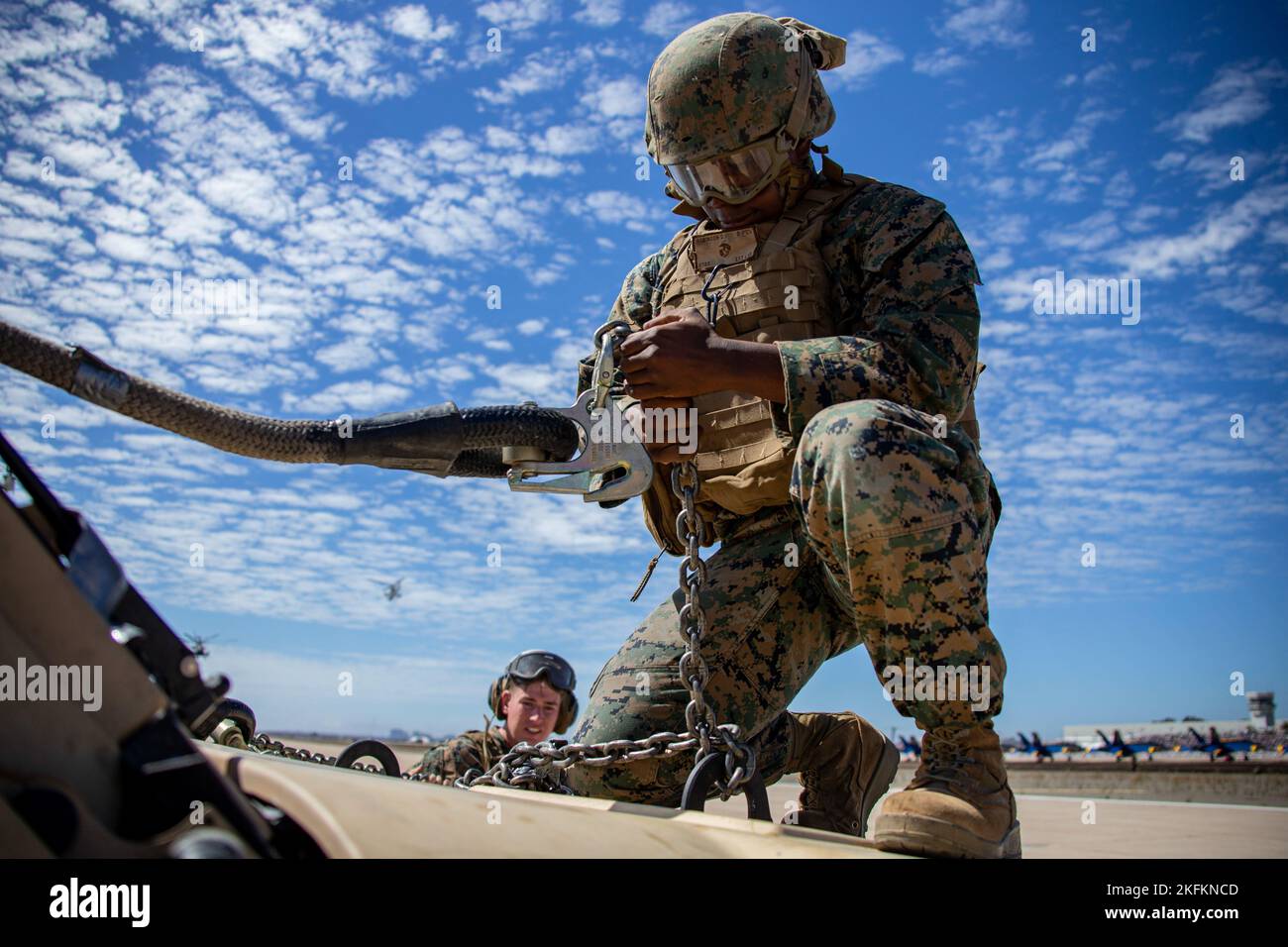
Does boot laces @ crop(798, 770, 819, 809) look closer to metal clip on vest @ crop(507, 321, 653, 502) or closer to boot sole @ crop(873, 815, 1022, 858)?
metal clip on vest @ crop(507, 321, 653, 502)

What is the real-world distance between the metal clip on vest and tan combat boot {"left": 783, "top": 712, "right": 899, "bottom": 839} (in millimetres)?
1215

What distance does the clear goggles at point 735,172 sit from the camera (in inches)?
125

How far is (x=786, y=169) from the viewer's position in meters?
3.35

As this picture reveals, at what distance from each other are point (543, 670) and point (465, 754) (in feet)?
1.96

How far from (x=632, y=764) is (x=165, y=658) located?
195 centimetres

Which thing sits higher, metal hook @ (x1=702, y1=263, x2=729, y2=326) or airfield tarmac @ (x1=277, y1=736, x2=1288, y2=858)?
metal hook @ (x1=702, y1=263, x2=729, y2=326)

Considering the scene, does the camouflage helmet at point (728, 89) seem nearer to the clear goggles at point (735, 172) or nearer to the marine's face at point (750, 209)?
the clear goggles at point (735, 172)

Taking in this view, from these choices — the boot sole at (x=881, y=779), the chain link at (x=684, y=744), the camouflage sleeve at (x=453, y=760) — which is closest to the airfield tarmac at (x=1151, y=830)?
the boot sole at (x=881, y=779)

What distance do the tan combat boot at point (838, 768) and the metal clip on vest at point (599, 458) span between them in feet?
3.99

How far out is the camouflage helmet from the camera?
3125 mm

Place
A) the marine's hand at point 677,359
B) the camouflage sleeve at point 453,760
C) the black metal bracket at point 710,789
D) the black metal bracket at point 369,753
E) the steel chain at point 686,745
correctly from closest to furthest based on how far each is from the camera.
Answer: the black metal bracket at point 710,789
the steel chain at point 686,745
the marine's hand at point 677,359
the black metal bracket at point 369,753
the camouflage sleeve at point 453,760

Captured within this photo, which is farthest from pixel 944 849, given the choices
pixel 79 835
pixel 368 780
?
pixel 79 835

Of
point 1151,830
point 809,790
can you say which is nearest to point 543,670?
point 809,790

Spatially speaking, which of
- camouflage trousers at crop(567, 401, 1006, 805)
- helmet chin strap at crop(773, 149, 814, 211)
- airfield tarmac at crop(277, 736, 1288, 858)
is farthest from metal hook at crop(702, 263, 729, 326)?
airfield tarmac at crop(277, 736, 1288, 858)
